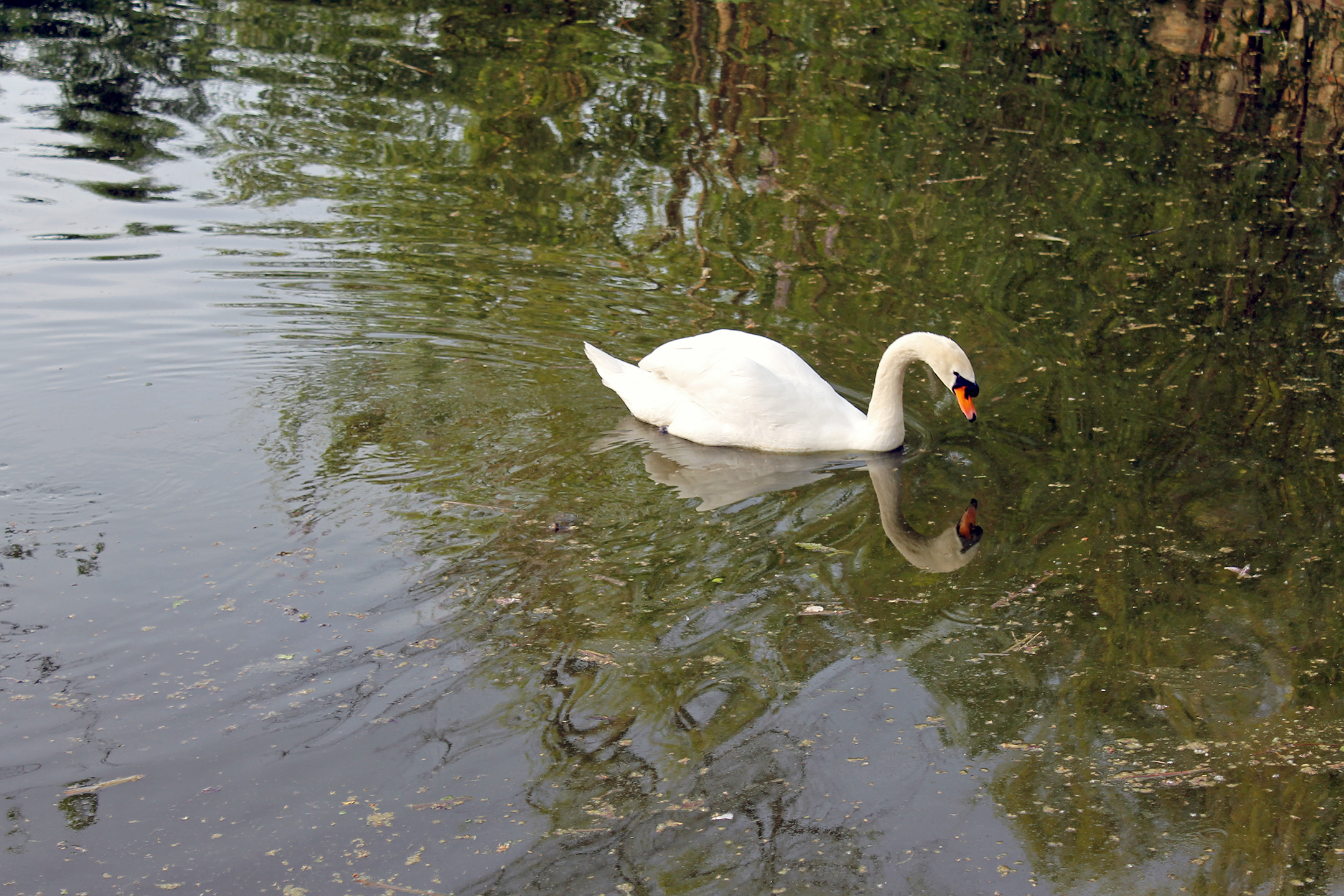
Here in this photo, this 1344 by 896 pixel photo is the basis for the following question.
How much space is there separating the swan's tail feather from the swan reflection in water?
11.0 inches

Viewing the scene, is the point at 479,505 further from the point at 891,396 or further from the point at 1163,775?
the point at 1163,775

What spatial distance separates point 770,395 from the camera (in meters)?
7.04

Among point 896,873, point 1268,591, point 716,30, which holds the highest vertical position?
point 716,30

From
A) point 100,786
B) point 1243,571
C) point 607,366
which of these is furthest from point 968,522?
point 100,786

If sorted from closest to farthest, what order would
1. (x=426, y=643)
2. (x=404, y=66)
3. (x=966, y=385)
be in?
1. (x=426, y=643)
2. (x=966, y=385)
3. (x=404, y=66)

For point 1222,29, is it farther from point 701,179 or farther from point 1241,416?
point 1241,416

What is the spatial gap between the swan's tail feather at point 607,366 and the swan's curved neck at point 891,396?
4.66 feet

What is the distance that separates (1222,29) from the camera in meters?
15.3

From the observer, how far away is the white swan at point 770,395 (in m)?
7.05

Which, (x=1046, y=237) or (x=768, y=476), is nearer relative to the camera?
(x=768, y=476)

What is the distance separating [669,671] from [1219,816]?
6.76 ft

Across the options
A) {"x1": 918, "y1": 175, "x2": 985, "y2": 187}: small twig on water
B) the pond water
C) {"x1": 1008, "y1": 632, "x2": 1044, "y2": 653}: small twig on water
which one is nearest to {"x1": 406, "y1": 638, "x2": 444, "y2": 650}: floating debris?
the pond water

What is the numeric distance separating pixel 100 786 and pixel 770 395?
3.95 meters

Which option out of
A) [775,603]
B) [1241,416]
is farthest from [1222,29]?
[775,603]
